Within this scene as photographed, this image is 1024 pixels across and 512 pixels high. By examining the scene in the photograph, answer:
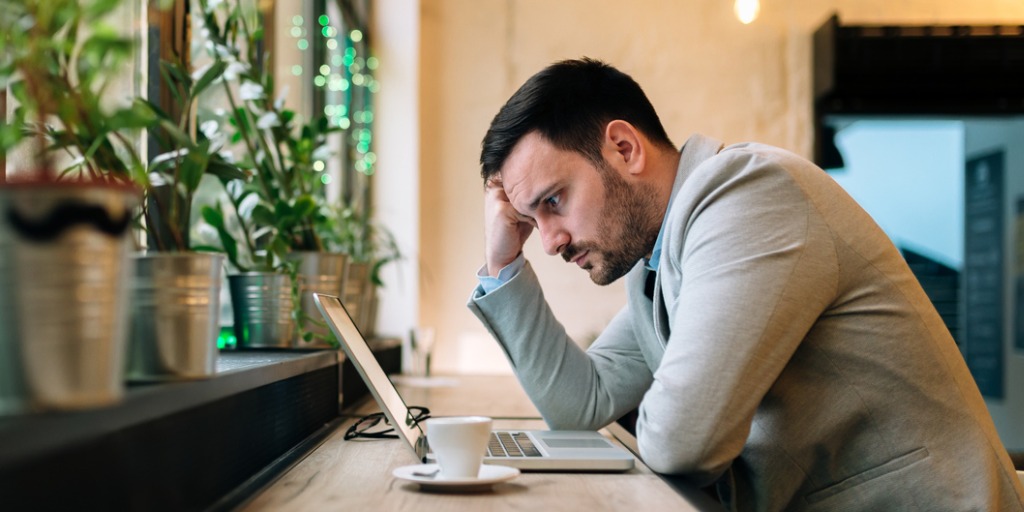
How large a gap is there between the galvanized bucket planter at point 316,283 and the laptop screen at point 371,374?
52cm

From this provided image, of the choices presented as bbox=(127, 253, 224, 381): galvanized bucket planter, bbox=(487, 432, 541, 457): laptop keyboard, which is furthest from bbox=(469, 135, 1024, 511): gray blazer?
bbox=(127, 253, 224, 381): galvanized bucket planter

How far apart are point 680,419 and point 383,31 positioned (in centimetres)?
357

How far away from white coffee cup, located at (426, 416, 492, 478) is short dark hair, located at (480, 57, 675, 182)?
0.76 metres

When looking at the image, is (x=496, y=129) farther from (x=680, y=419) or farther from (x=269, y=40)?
(x=269, y=40)

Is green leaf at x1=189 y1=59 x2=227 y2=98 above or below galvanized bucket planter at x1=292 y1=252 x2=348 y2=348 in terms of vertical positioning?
above

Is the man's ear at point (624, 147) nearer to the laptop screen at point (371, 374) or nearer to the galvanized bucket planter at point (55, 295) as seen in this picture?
the laptop screen at point (371, 374)

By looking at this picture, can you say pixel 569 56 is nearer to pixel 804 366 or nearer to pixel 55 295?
pixel 804 366

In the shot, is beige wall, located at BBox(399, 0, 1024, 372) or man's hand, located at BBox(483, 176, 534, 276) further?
beige wall, located at BBox(399, 0, 1024, 372)

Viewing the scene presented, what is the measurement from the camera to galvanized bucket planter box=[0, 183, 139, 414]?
64cm

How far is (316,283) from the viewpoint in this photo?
1.98m

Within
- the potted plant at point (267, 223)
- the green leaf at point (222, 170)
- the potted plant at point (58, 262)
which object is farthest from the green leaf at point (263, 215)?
the potted plant at point (58, 262)

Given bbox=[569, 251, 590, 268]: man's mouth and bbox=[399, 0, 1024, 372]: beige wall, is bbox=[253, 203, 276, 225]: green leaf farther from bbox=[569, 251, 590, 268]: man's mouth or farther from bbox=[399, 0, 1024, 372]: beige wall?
bbox=[399, 0, 1024, 372]: beige wall

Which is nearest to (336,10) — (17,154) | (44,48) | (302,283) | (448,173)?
(448,173)

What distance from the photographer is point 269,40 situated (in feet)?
8.08
